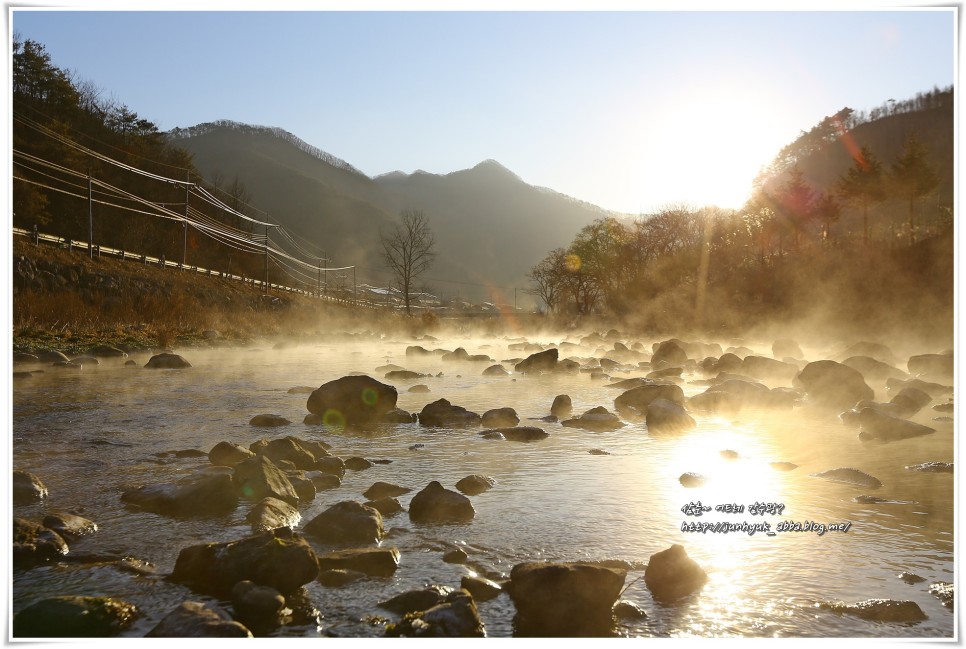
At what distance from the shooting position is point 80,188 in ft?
187

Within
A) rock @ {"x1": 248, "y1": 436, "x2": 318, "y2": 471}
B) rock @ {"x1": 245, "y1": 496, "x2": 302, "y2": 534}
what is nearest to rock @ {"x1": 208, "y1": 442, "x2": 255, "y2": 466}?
rock @ {"x1": 248, "y1": 436, "x2": 318, "y2": 471}

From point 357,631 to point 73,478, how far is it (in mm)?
4069

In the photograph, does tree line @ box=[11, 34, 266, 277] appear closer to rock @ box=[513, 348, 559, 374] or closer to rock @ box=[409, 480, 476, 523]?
rock @ box=[513, 348, 559, 374]

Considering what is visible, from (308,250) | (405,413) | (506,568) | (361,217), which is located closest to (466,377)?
(405,413)

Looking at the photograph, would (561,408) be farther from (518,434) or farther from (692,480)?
(692,480)

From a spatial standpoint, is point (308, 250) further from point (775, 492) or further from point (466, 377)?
point (775, 492)

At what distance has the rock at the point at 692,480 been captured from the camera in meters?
6.27

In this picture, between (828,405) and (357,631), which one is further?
(828,405)

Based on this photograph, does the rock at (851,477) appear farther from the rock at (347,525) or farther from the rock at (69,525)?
the rock at (69,525)

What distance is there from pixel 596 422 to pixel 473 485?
3.71 m

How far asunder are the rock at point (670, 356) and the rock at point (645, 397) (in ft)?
28.3

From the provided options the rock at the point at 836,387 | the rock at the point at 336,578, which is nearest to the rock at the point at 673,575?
the rock at the point at 336,578

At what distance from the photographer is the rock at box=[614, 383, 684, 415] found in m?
11.3
